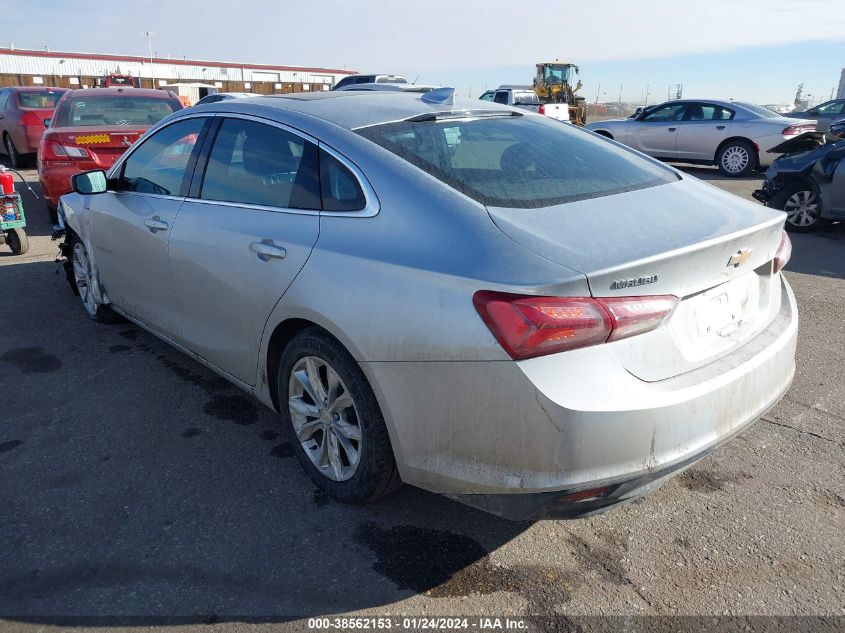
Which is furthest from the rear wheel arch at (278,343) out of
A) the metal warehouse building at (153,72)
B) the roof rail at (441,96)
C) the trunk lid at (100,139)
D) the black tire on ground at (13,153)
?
the metal warehouse building at (153,72)

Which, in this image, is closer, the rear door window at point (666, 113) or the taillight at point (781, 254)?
the taillight at point (781, 254)

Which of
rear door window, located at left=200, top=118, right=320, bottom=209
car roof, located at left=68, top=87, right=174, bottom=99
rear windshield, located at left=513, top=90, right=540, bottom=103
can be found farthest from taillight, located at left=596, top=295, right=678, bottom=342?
rear windshield, located at left=513, top=90, right=540, bottom=103

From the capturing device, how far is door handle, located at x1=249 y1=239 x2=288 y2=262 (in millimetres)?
2826

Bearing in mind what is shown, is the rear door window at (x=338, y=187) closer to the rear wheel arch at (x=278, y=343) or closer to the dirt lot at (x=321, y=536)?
the rear wheel arch at (x=278, y=343)

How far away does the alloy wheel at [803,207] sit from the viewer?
27.2 ft

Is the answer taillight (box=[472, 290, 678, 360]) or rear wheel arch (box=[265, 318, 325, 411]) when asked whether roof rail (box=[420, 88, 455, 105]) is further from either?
taillight (box=[472, 290, 678, 360])

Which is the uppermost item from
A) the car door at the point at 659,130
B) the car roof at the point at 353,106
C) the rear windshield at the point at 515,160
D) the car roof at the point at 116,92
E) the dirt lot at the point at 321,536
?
the car roof at the point at 116,92

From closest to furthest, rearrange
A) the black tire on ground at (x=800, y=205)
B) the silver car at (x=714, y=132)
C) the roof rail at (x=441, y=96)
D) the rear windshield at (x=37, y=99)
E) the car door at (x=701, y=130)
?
1. the roof rail at (x=441, y=96)
2. the black tire on ground at (x=800, y=205)
3. the rear windshield at (x=37, y=99)
4. the silver car at (x=714, y=132)
5. the car door at (x=701, y=130)

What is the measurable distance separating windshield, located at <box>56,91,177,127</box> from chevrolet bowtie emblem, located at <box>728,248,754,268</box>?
7496 millimetres

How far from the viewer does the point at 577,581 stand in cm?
246

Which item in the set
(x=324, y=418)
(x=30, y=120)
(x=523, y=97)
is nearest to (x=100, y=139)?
(x=30, y=120)

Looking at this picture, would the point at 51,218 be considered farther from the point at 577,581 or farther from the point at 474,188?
the point at 577,581

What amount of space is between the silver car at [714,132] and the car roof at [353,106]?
11386 mm

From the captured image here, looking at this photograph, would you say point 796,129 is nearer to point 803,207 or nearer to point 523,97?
point 803,207
